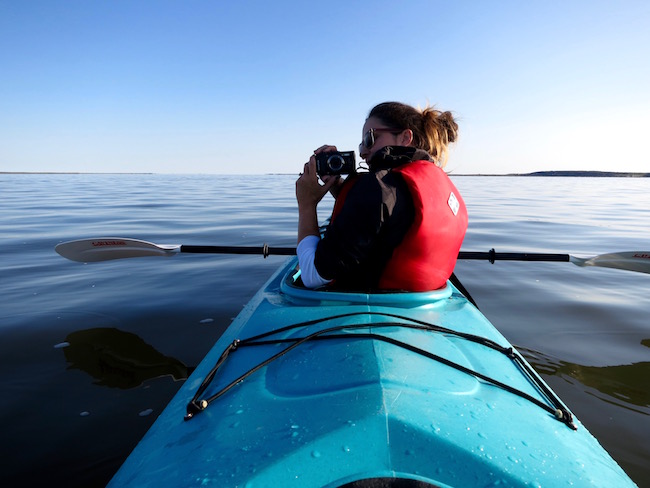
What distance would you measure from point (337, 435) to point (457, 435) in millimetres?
331

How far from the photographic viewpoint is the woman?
68.9 inches

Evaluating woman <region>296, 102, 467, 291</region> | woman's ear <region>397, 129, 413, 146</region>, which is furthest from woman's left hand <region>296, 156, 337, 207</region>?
woman's ear <region>397, 129, 413, 146</region>

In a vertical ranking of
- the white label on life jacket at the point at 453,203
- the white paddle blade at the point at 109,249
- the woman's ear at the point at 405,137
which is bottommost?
the white paddle blade at the point at 109,249

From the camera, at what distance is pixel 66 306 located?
4.30 metres

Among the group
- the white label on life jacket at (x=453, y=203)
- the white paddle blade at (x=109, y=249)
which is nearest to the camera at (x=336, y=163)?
the white label on life jacket at (x=453, y=203)

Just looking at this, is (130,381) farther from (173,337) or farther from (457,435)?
(457,435)

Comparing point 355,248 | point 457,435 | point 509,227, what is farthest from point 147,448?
point 509,227

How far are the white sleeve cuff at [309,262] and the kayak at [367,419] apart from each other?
302 mm

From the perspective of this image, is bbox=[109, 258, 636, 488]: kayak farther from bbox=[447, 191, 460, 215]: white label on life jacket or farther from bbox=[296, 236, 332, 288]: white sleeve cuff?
bbox=[447, 191, 460, 215]: white label on life jacket

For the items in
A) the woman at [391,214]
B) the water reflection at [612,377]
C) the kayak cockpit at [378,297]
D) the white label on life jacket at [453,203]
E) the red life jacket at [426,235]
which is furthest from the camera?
the water reflection at [612,377]

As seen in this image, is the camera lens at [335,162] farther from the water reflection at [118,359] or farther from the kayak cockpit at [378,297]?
the water reflection at [118,359]

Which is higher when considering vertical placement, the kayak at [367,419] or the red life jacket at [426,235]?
the red life jacket at [426,235]

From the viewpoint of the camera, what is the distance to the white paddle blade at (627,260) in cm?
384

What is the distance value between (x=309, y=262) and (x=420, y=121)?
3.51 feet
